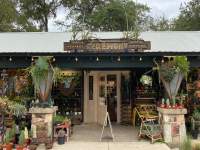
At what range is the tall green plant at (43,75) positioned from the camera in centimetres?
1129

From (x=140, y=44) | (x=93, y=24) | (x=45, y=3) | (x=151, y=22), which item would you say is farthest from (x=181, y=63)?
(x=151, y=22)

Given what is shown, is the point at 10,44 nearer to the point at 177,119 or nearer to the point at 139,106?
the point at 139,106

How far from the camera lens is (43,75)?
11.5 m

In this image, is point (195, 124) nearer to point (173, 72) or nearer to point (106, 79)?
point (173, 72)

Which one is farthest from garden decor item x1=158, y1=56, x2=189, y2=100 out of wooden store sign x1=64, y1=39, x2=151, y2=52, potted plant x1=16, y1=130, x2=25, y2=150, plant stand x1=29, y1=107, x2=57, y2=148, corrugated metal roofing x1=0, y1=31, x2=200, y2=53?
potted plant x1=16, y1=130, x2=25, y2=150

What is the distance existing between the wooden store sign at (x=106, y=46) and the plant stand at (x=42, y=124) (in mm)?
1960

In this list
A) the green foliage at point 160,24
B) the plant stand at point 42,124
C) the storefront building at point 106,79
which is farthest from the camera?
the green foliage at point 160,24

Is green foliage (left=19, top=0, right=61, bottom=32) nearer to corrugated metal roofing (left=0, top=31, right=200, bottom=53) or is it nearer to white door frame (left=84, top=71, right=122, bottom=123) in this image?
corrugated metal roofing (left=0, top=31, right=200, bottom=53)

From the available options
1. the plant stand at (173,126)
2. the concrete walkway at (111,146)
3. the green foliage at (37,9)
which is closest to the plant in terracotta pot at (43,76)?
the concrete walkway at (111,146)

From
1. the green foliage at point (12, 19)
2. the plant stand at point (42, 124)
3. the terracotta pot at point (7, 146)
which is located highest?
the green foliage at point (12, 19)

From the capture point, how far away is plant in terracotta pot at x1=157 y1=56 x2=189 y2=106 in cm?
1146

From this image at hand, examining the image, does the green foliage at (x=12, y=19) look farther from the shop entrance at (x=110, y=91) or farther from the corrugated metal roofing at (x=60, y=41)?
the shop entrance at (x=110, y=91)

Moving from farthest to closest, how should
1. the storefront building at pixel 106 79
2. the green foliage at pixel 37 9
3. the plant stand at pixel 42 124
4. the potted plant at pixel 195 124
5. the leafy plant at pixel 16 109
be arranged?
the green foliage at pixel 37 9 < the storefront building at pixel 106 79 < the potted plant at pixel 195 124 < the leafy plant at pixel 16 109 < the plant stand at pixel 42 124

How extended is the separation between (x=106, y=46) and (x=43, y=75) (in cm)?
203
